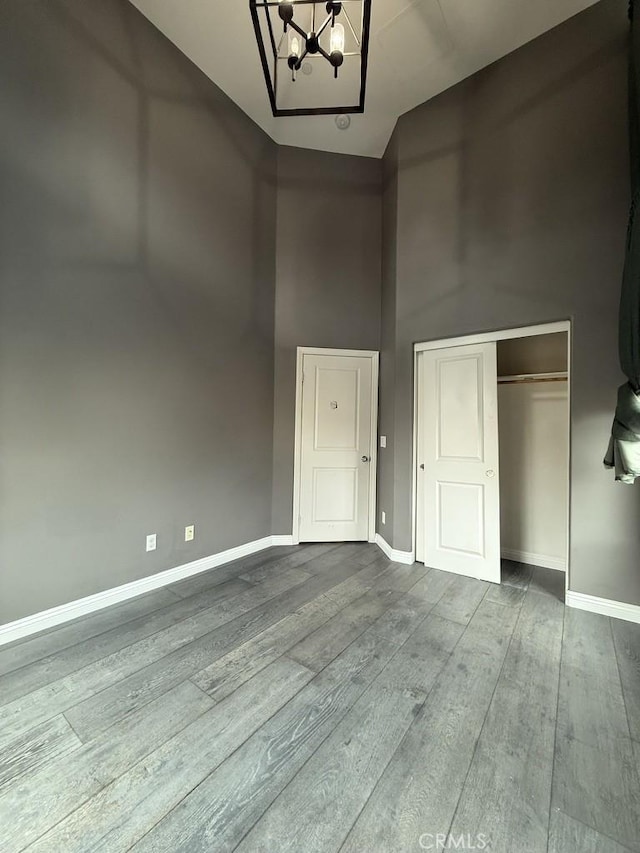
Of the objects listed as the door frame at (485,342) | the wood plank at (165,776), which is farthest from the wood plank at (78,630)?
the door frame at (485,342)

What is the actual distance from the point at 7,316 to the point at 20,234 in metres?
0.48

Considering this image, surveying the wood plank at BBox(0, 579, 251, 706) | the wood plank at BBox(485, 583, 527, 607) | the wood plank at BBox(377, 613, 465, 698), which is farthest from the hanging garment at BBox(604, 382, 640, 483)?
the wood plank at BBox(0, 579, 251, 706)

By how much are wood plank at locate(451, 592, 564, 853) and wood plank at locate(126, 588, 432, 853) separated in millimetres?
520

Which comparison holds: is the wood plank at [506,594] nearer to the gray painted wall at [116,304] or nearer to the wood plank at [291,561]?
the wood plank at [291,561]

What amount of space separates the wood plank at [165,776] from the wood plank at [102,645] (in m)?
0.76

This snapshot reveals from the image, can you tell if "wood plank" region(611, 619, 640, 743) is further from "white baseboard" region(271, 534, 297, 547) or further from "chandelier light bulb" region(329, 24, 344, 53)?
"chandelier light bulb" region(329, 24, 344, 53)

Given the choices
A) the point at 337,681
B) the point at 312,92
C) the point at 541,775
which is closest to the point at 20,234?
the point at 312,92

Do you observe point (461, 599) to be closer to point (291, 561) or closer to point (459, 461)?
point (459, 461)

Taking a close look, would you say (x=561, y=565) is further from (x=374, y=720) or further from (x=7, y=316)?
(x=7, y=316)

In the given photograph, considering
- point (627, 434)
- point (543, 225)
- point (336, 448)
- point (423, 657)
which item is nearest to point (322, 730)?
point (423, 657)

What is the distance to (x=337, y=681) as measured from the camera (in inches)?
63.6

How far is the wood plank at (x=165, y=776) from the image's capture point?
100cm

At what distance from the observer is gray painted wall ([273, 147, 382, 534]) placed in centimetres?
344

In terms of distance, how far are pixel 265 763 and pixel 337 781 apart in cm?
27
